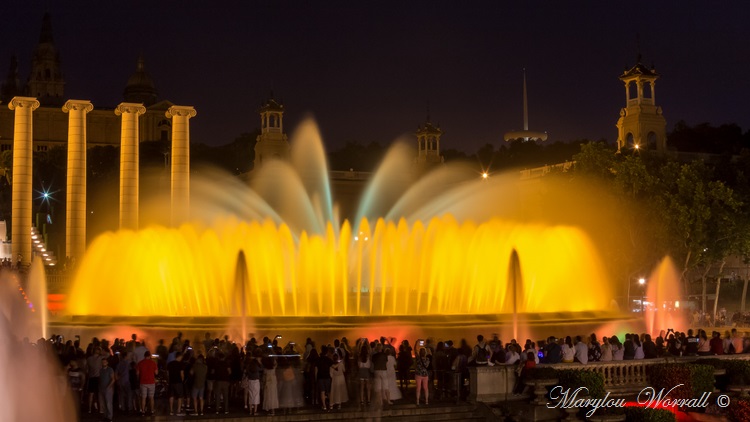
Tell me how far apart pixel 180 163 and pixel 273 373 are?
41.4m

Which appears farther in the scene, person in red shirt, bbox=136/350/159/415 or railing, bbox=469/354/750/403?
railing, bbox=469/354/750/403

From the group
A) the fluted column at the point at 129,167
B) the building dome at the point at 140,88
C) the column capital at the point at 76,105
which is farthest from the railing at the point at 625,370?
the building dome at the point at 140,88

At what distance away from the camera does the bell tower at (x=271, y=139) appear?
9419cm

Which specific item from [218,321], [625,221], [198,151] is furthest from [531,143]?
[218,321]

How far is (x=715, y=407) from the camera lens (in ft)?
79.0

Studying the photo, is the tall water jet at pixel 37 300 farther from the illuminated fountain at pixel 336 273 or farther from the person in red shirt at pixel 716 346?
the person in red shirt at pixel 716 346

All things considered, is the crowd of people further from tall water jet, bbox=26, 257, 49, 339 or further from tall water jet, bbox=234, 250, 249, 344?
tall water jet, bbox=26, 257, 49, 339

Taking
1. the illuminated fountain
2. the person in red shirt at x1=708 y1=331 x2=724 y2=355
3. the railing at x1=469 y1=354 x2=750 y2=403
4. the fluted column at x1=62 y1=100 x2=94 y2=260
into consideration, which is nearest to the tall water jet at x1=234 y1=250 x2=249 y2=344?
the illuminated fountain

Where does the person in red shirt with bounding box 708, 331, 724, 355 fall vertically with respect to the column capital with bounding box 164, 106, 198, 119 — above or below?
below

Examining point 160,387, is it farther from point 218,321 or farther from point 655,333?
point 655,333

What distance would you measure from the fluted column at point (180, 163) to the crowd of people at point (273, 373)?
3582 cm

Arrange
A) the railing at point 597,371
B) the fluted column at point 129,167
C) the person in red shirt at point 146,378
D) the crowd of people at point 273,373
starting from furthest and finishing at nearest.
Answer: the fluted column at point 129,167 → the railing at point 597,371 → the crowd of people at point 273,373 → the person in red shirt at point 146,378

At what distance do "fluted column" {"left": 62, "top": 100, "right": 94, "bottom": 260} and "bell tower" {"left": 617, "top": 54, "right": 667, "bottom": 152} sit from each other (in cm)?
4330

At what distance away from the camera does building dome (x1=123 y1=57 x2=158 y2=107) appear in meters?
186
